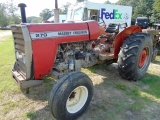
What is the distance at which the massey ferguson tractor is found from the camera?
2646 mm

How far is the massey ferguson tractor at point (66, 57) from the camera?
2646mm

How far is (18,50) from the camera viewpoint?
3.19 metres

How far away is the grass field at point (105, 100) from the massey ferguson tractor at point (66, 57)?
30 centimetres

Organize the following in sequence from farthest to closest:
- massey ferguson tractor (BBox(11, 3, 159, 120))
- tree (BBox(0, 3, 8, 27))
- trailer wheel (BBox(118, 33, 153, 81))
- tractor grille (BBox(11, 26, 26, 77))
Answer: tree (BBox(0, 3, 8, 27)), trailer wheel (BBox(118, 33, 153, 81)), tractor grille (BBox(11, 26, 26, 77)), massey ferguson tractor (BBox(11, 3, 159, 120))

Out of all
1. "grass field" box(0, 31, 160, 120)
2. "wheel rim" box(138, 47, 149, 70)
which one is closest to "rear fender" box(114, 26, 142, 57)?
"wheel rim" box(138, 47, 149, 70)

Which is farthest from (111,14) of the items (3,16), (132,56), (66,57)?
(3,16)

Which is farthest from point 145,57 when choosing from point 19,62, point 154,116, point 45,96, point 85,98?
point 19,62

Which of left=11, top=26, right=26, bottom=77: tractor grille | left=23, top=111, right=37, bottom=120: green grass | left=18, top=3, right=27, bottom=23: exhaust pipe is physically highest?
left=18, top=3, right=27, bottom=23: exhaust pipe

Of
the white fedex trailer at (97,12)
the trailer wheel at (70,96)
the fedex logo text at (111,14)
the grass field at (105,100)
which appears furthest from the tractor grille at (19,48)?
the fedex logo text at (111,14)

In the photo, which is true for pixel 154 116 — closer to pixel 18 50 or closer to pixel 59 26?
pixel 59 26

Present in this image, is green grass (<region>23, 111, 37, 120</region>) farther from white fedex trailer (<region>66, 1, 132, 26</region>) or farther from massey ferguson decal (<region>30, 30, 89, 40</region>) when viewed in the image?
white fedex trailer (<region>66, 1, 132, 26</region>)

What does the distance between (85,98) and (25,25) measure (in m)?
1.54

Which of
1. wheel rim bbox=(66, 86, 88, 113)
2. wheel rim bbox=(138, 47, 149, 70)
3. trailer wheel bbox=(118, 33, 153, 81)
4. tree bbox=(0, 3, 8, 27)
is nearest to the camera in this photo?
wheel rim bbox=(66, 86, 88, 113)

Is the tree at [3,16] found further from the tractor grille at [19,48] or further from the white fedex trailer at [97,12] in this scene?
the tractor grille at [19,48]
